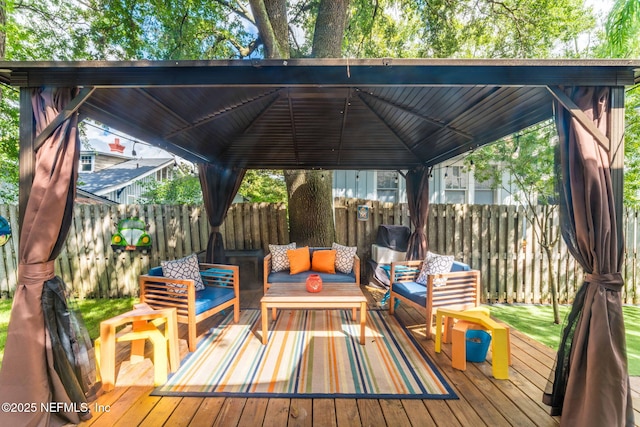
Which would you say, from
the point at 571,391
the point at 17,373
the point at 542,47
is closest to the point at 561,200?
the point at 571,391

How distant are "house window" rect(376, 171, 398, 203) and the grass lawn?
4827 mm

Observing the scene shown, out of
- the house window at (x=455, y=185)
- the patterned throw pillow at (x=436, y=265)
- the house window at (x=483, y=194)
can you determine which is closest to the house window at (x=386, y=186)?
the house window at (x=455, y=185)

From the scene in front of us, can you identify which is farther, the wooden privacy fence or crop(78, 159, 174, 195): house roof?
crop(78, 159, 174, 195): house roof

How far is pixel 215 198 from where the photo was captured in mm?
4742

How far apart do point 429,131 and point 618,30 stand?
3.23 m

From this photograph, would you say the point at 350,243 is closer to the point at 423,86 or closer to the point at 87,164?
the point at 423,86

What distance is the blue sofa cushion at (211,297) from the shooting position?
306 centimetres

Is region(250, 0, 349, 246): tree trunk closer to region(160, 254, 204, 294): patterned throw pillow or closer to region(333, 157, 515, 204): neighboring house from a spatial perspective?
region(160, 254, 204, 294): patterned throw pillow

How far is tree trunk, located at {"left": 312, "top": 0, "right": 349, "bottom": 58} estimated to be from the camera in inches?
183

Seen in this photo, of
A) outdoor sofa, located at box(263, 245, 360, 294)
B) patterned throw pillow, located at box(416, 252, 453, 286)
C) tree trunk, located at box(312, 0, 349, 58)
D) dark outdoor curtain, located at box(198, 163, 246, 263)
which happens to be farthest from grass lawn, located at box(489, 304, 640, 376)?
tree trunk, located at box(312, 0, 349, 58)

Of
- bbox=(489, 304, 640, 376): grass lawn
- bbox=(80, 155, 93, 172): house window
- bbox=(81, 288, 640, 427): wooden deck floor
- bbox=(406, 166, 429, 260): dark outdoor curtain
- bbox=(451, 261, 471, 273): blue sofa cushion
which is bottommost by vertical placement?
bbox=(489, 304, 640, 376): grass lawn

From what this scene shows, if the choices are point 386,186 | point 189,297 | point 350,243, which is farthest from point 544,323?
point 386,186

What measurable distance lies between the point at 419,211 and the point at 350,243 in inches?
61.9

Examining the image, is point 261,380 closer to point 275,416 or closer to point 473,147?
point 275,416
